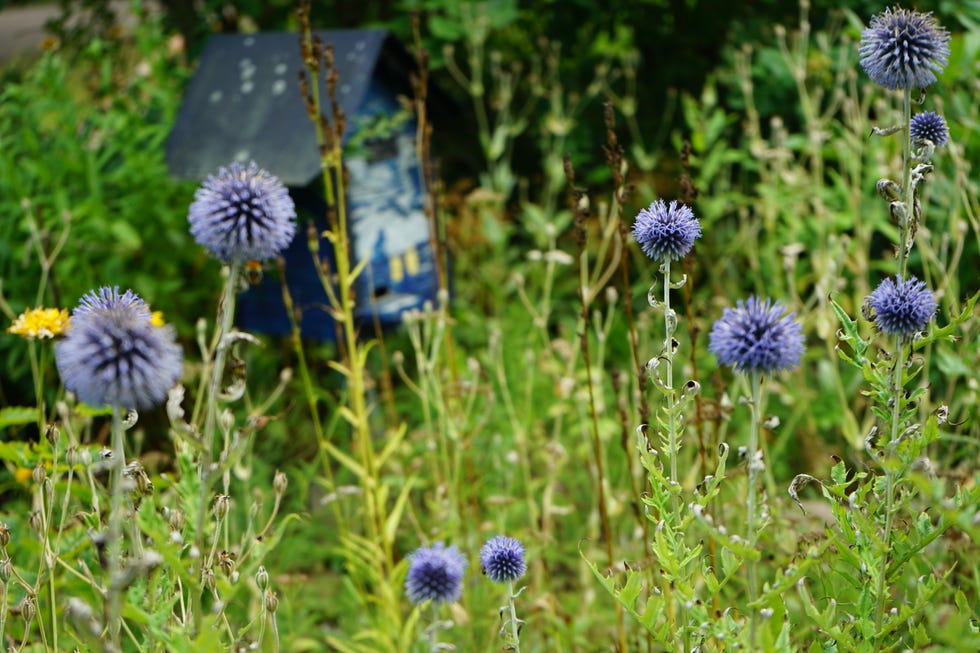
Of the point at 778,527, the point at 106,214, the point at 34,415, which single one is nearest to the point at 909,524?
the point at 778,527

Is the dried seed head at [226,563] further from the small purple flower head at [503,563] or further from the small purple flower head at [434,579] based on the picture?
the small purple flower head at [503,563]

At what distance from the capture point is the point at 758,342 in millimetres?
1318

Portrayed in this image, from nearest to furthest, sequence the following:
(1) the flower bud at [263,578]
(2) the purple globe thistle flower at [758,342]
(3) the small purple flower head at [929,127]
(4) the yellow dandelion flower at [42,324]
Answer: (2) the purple globe thistle flower at [758,342], (1) the flower bud at [263,578], (3) the small purple flower head at [929,127], (4) the yellow dandelion flower at [42,324]

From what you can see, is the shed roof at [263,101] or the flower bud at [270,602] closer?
the flower bud at [270,602]

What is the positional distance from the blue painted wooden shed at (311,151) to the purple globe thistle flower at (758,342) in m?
2.33

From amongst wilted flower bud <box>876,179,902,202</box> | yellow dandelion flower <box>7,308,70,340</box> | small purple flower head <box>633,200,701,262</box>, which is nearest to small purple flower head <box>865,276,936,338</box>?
wilted flower bud <box>876,179,902,202</box>

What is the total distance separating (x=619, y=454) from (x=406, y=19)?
2.54 meters

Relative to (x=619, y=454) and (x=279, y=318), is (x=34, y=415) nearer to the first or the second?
(x=279, y=318)

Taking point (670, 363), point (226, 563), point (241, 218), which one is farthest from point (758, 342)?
point (226, 563)

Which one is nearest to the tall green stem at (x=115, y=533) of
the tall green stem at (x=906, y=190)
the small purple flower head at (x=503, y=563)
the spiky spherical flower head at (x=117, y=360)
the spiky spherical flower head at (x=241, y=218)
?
the spiky spherical flower head at (x=117, y=360)

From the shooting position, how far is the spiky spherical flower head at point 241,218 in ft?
4.44

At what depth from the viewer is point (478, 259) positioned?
5234 mm

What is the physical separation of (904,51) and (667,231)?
0.51 metres

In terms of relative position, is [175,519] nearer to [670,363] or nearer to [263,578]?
[263,578]
